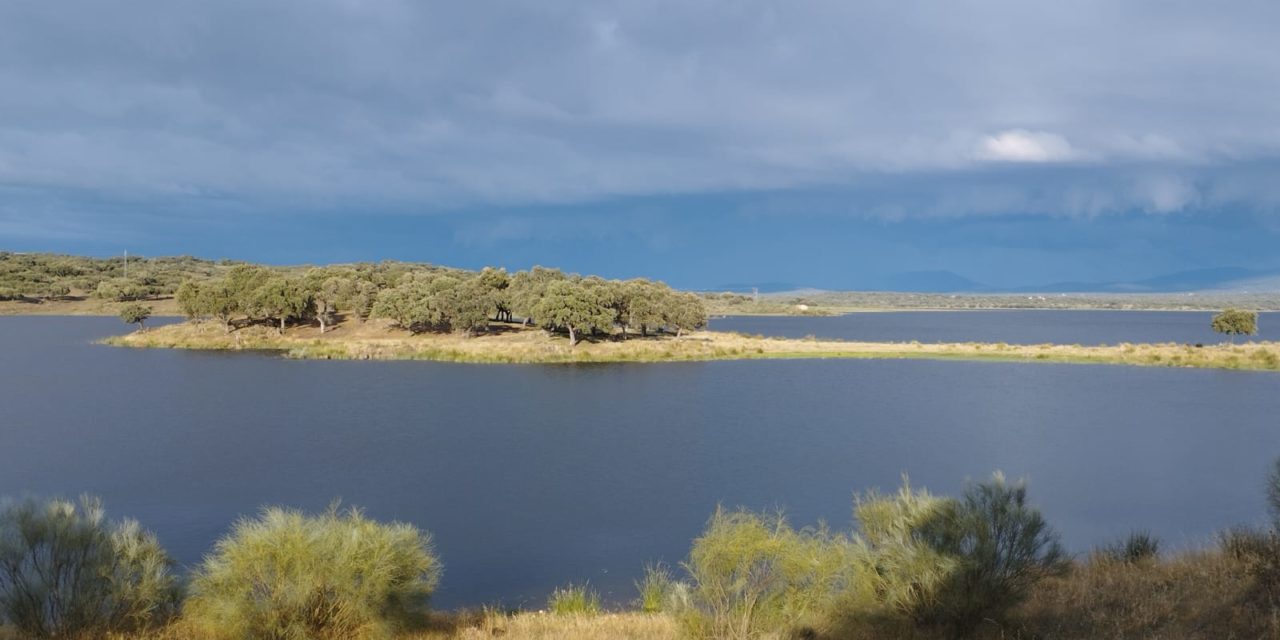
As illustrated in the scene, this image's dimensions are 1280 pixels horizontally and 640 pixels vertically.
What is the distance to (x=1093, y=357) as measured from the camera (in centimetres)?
7056

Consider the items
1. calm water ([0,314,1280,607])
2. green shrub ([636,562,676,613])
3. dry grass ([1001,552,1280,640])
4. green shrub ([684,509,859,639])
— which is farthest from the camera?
calm water ([0,314,1280,607])

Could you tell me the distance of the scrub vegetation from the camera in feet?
36.2

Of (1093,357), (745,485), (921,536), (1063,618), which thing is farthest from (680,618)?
(1093,357)

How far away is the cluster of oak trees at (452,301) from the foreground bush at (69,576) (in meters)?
58.9

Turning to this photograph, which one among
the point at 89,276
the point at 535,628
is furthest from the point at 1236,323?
the point at 89,276

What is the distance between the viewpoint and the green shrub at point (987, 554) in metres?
11.1

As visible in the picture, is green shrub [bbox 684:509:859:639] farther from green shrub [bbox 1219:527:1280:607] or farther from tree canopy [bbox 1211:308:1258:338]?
tree canopy [bbox 1211:308:1258:338]

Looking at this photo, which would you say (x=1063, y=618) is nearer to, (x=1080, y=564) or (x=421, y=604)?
(x=1080, y=564)

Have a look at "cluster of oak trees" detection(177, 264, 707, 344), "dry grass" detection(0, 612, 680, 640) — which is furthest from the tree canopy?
"dry grass" detection(0, 612, 680, 640)

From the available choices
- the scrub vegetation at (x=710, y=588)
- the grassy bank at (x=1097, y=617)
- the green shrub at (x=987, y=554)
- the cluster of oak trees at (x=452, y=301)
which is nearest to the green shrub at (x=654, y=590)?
the grassy bank at (x=1097, y=617)

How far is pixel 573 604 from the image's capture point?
14.8 meters

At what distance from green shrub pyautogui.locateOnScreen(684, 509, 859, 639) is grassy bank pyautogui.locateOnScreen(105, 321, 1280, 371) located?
56622mm

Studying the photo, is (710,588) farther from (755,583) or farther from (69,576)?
(69,576)

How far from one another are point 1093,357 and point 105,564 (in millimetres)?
75383
